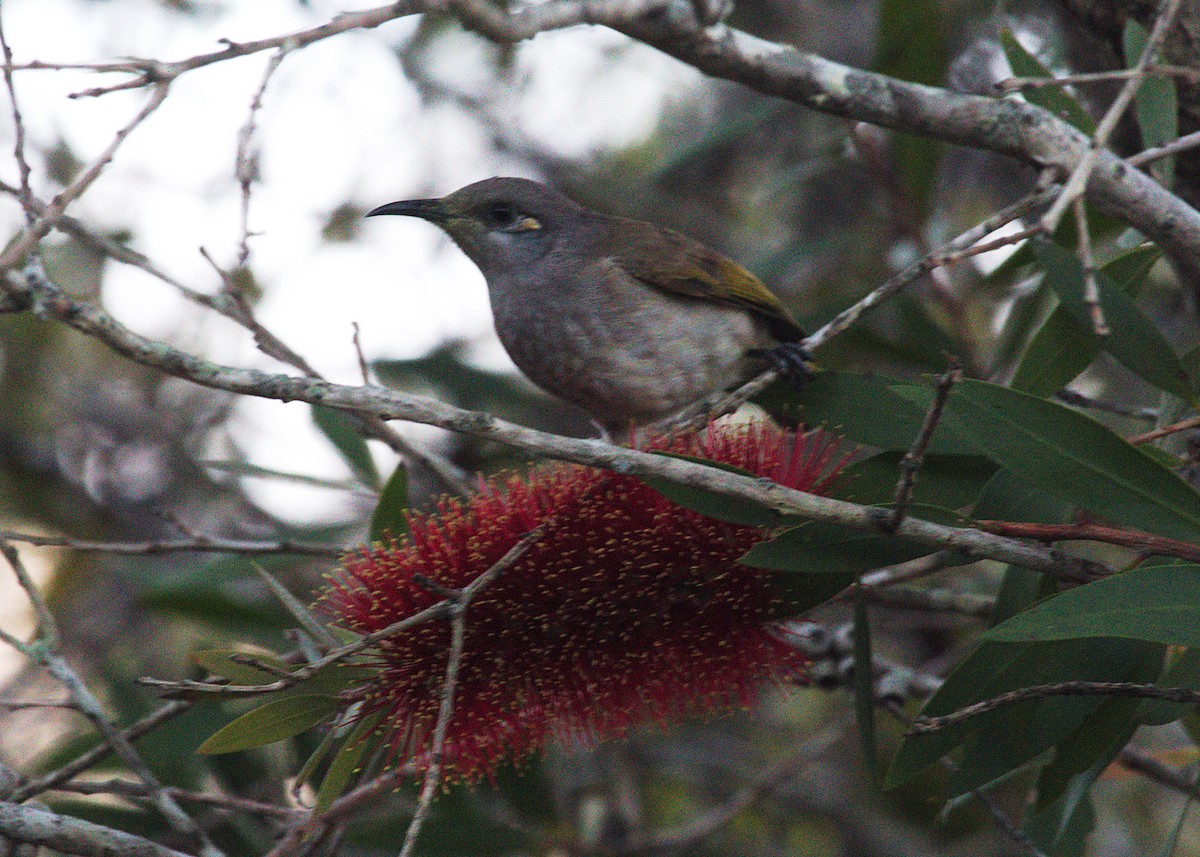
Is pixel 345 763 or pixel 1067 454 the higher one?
pixel 1067 454

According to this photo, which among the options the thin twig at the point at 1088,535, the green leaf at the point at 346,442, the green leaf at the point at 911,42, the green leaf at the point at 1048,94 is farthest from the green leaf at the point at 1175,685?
the green leaf at the point at 346,442

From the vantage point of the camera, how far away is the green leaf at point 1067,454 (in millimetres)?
2236

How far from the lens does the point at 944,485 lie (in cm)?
280

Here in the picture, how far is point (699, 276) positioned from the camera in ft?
13.3

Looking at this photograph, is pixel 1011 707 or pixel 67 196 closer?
pixel 67 196

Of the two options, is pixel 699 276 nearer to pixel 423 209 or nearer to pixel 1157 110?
pixel 423 209

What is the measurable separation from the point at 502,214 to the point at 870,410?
6.32ft

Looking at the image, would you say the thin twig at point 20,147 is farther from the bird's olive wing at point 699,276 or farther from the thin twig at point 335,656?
the bird's olive wing at point 699,276

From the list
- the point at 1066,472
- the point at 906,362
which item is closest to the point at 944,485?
the point at 1066,472

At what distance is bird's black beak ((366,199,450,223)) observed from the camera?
4.11 m

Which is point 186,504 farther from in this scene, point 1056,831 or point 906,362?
point 1056,831

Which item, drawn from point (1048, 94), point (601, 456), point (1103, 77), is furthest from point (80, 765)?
point (1048, 94)

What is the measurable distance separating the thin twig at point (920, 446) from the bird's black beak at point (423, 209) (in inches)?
96.8

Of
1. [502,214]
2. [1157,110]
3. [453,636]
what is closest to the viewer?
[453,636]
